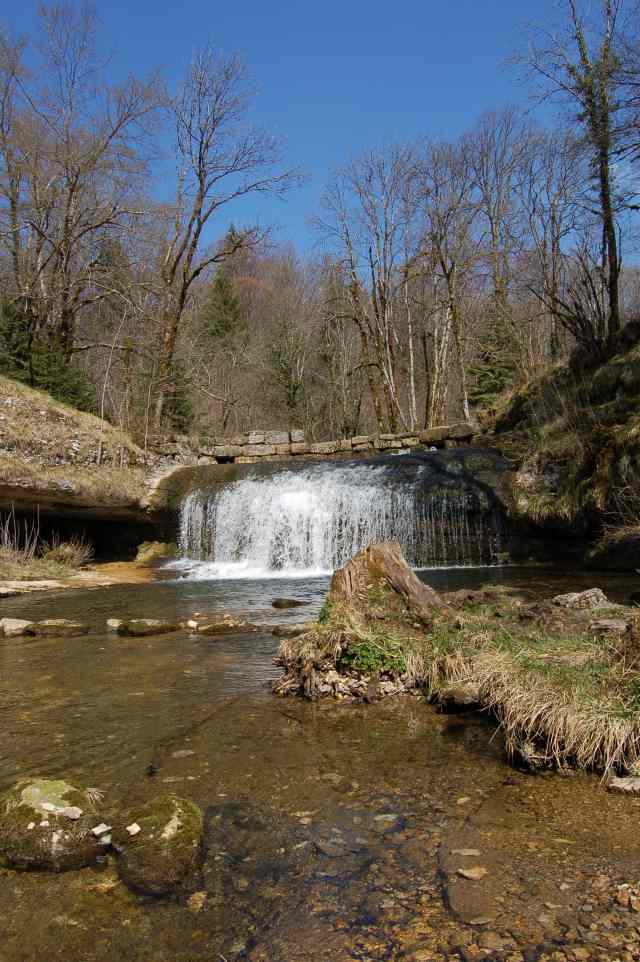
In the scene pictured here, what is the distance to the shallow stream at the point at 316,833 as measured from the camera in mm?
2252

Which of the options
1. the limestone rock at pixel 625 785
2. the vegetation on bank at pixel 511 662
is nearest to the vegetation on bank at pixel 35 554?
the vegetation on bank at pixel 511 662

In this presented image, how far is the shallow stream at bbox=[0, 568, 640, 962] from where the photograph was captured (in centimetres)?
225

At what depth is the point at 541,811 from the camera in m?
3.05

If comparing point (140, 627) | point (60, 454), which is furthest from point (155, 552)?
point (140, 627)

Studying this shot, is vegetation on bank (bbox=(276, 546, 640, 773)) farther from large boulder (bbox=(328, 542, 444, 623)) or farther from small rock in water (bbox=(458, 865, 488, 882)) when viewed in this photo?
small rock in water (bbox=(458, 865, 488, 882))

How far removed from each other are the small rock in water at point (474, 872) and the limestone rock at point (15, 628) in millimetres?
6010

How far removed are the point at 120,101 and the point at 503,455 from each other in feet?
44.9

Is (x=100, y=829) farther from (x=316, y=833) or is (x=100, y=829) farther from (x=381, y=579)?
(x=381, y=579)

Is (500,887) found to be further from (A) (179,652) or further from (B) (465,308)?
(B) (465,308)

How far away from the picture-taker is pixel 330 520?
13359 millimetres

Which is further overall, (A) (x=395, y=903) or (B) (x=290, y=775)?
(B) (x=290, y=775)

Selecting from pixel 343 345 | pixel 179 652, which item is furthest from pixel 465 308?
pixel 179 652

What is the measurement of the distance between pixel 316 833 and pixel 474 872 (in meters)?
0.72

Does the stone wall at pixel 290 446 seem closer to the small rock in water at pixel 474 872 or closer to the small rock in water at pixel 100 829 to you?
the small rock in water at pixel 100 829
